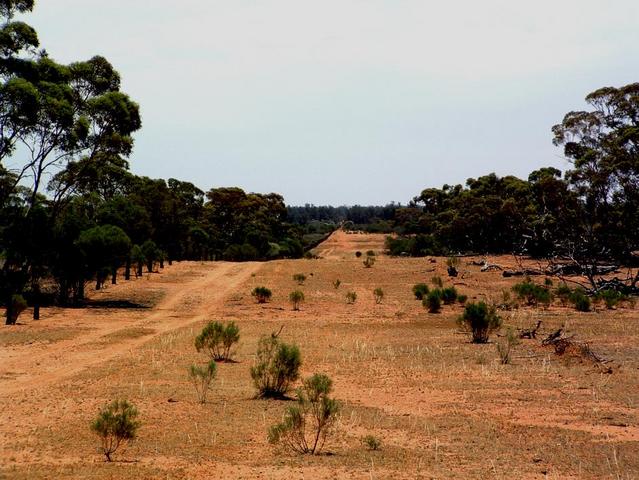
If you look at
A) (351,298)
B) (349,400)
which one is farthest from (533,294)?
(349,400)

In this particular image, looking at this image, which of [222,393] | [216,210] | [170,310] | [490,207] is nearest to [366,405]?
[222,393]

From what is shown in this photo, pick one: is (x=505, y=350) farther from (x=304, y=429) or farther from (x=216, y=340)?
(x=304, y=429)

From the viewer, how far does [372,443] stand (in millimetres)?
8531

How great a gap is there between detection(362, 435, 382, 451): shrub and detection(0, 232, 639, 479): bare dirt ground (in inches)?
4.3

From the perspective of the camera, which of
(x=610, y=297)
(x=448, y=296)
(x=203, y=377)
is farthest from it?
(x=448, y=296)

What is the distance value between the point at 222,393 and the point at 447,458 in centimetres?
523

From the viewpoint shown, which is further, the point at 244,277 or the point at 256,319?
the point at 244,277

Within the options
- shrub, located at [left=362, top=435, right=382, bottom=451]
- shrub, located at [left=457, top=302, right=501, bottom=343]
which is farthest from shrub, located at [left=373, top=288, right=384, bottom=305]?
shrub, located at [left=362, top=435, right=382, bottom=451]

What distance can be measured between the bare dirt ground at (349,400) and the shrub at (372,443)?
11 centimetres

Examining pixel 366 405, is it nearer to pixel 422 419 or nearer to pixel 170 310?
pixel 422 419

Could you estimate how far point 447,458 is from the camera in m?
8.13

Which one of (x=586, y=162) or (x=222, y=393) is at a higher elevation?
(x=586, y=162)

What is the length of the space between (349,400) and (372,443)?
9.88ft

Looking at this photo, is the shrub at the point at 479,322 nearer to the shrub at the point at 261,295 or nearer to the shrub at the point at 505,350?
the shrub at the point at 505,350
